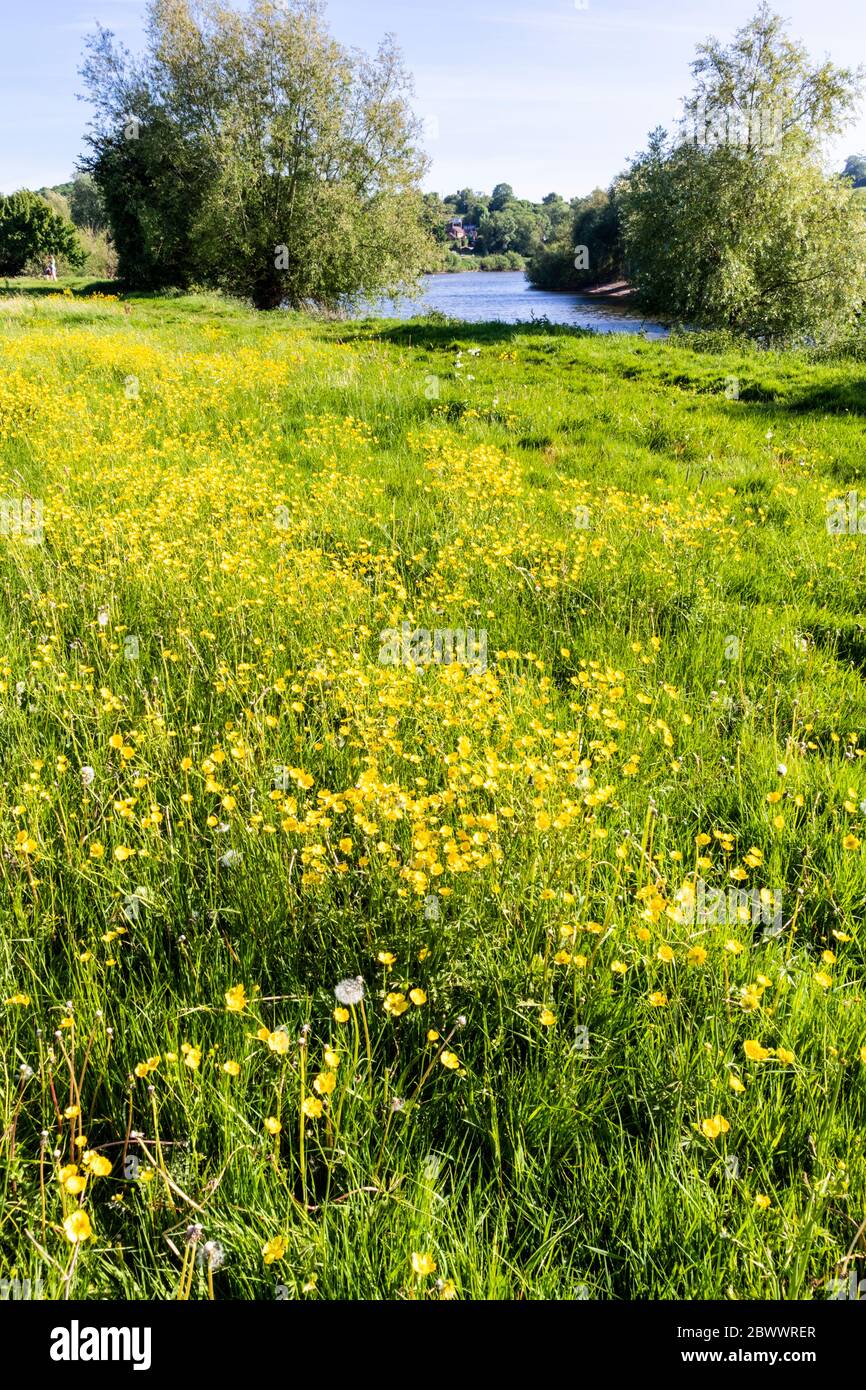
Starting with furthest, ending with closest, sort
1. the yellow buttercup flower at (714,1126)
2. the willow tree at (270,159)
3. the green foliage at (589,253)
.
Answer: the green foliage at (589,253) < the willow tree at (270,159) < the yellow buttercup flower at (714,1126)

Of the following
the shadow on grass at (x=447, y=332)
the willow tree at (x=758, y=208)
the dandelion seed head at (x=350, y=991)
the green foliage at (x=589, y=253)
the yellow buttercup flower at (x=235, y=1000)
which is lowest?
the dandelion seed head at (x=350, y=991)

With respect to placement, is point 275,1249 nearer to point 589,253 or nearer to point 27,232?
point 589,253

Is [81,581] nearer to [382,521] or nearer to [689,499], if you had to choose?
[382,521]

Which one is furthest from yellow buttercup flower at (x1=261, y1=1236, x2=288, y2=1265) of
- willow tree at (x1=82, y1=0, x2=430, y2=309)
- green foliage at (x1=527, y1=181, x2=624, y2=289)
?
green foliage at (x1=527, y1=181, x2=624, y2=289)

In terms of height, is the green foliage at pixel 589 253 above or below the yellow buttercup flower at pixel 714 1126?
above

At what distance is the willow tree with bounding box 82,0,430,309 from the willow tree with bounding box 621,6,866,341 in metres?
15.5

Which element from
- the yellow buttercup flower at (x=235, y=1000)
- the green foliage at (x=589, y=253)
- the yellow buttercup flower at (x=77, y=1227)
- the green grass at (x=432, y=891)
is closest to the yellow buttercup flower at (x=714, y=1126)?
the green grass at (x=432, y=891)

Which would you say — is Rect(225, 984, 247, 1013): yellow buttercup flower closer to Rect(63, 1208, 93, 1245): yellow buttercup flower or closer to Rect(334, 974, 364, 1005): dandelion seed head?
Rect(334, 974, 364, 1005): dandelion seed head

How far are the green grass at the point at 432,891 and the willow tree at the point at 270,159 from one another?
120ft

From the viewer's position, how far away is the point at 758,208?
90.5ft

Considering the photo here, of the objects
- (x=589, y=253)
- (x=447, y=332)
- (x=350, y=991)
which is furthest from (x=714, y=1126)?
(x=589, y=253)

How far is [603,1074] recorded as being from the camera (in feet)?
7.77

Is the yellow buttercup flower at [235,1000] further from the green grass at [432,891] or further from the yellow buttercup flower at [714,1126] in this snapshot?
the yellow buttercup flower at [714,1126]

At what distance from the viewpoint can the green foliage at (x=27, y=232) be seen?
74875mm
